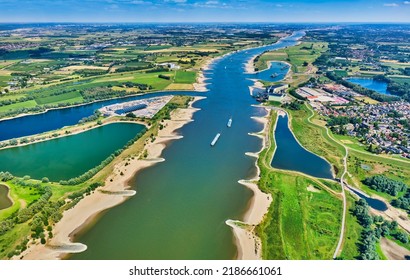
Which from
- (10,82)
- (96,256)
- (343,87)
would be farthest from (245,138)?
(10,82)

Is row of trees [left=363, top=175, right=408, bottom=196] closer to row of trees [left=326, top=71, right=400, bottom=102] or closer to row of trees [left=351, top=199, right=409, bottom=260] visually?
row of trees [left=351, top=199, right=409, bottom=260]

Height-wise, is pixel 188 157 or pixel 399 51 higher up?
pixel 399 51

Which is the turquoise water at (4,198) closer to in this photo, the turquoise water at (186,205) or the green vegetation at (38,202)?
the green vegetation at (38,202)

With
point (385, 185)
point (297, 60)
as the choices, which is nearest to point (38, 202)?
point (385, 185)

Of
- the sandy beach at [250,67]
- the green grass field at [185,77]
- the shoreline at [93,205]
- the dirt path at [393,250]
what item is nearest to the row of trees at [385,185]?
the dirt path at [393,250]

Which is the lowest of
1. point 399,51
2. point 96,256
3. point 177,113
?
point 96,256
